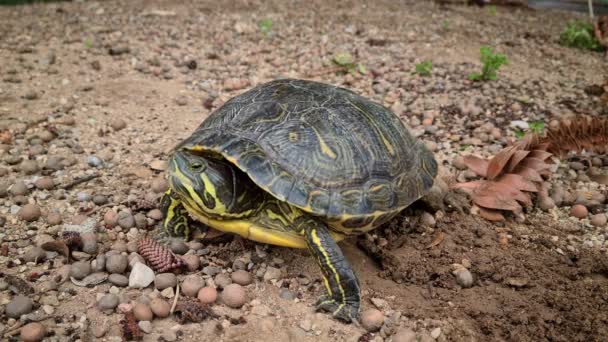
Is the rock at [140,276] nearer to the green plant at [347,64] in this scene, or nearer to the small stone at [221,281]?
the small stone at [221,281]

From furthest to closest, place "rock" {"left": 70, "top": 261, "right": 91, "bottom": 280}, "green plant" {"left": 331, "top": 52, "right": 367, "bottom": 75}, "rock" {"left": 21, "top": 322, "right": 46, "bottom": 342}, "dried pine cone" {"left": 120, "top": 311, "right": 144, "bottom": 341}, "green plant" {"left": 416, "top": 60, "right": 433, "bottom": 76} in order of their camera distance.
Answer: "green plant" {"left": 331, "top": 52, "right": 367, "bottom": 75}, "green plant" {"left": 416, "top": 60, "right": 433, "bottom": 76}, "rock" {"left": 70, "top": 261, "right": 91, "bottom": 280}, "dried pine cone" {"left": 120, "top": 311, "right": 144, "bottom": 341}, "rock" {"left": 21, "top": 322, "right": 46, "bottom": 342}

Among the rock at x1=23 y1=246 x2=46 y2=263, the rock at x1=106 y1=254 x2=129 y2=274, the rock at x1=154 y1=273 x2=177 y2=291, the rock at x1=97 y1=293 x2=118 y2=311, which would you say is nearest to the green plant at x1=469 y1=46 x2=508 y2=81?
the rock at x1=154 y1=273 x2=177 y2=291

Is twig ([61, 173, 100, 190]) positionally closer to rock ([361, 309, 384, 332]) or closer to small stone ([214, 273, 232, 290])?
small stone ([214, 273, 232, 290])

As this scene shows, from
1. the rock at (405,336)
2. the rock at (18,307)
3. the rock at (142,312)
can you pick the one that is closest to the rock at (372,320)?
the rock at (405,336)

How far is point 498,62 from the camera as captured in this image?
6.16 metres

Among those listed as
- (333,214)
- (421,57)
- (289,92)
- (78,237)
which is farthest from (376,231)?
(421,57)

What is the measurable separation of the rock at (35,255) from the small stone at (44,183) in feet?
2.89

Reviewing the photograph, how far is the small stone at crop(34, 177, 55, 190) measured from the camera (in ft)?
13.1

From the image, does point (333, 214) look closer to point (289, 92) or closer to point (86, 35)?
point (289, 92)

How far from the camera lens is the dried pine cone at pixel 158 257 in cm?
327

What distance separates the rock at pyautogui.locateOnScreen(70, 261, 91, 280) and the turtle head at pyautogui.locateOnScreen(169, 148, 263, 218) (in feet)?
2.48

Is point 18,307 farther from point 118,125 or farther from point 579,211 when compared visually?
point 579,211

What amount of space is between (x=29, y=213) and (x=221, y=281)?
1.60 meters

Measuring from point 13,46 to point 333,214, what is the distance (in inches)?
230
